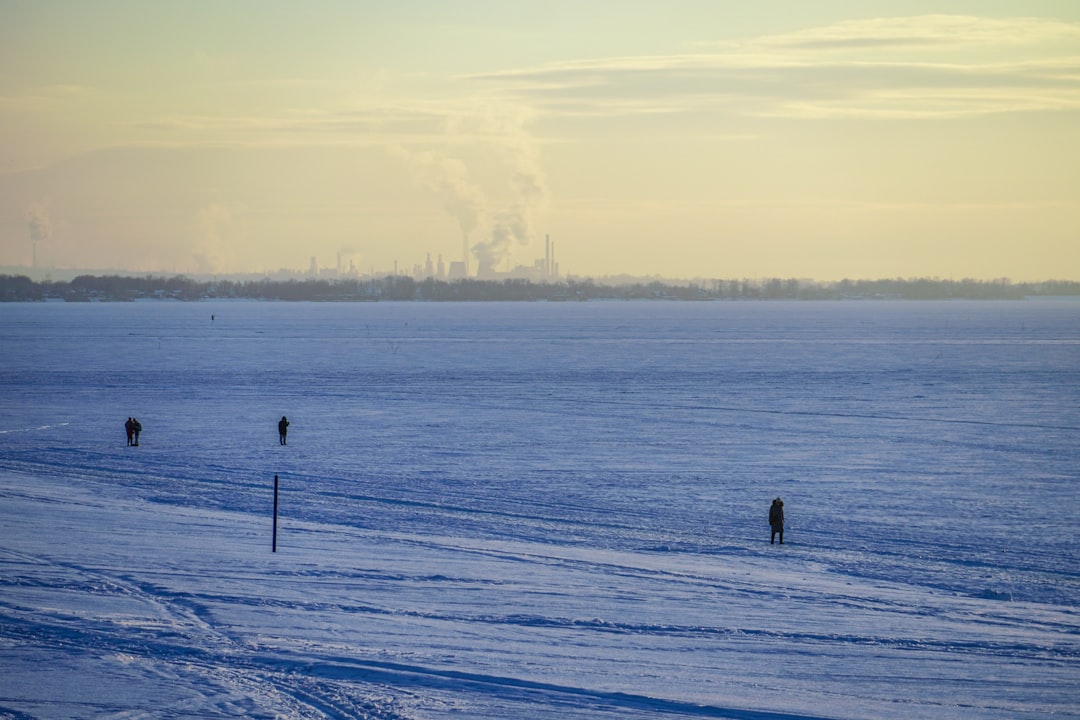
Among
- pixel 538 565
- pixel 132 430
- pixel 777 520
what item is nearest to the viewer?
pixel 538 565

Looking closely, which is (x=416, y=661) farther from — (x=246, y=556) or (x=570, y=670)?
(x=246, y=556)

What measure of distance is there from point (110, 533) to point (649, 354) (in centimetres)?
8537

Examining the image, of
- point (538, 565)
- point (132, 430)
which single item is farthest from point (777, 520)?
point (132, 430)

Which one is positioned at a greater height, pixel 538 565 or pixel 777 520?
pixel 777 520

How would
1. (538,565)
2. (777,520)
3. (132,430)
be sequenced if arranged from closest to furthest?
(538,565) < (777,520) < (132,430)

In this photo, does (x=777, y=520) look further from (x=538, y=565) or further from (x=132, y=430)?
(x=132, y=430)

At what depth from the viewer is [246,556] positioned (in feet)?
68.8

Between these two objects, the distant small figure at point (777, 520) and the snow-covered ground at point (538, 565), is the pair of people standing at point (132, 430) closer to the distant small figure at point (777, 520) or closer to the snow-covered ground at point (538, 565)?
the snow-covered ground at point (538, 565)

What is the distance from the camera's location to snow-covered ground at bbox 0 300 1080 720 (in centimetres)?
1415

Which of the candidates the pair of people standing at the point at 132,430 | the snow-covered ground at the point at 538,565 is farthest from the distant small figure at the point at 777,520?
the pair of people standing at the point at 132,430

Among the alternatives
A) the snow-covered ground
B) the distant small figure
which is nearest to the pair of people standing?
the snow-covered ground

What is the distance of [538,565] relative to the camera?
20641 millimetres

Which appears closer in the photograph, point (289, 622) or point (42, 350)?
point (289, 622)

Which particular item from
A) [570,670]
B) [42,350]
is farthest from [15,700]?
[42,350]
